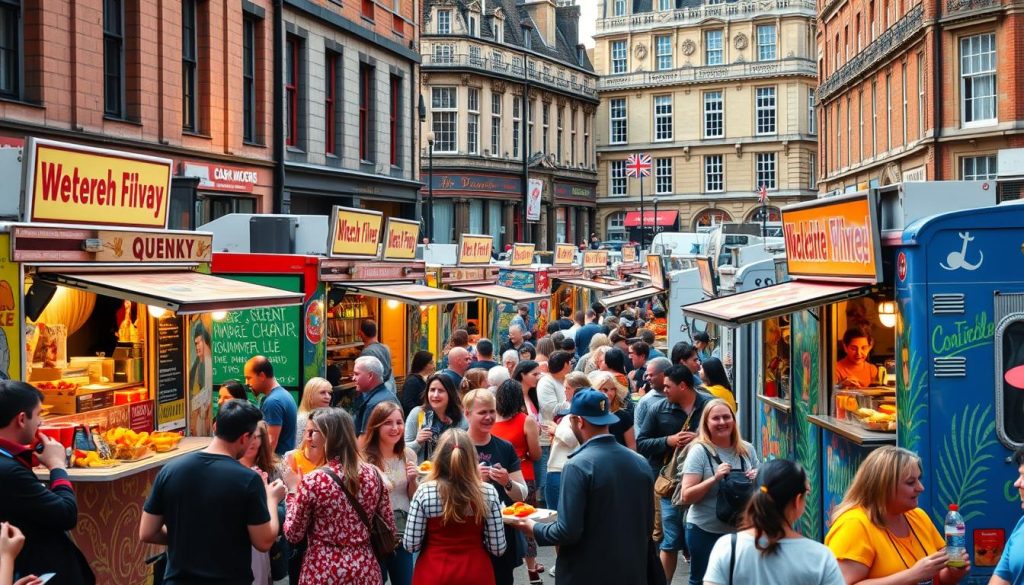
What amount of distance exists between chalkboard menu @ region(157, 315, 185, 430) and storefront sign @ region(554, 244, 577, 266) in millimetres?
20236

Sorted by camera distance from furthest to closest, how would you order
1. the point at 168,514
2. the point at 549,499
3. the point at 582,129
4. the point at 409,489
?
the point at 582,129 → the point at 549,499 → the point at 409,489 → the point at 168,514

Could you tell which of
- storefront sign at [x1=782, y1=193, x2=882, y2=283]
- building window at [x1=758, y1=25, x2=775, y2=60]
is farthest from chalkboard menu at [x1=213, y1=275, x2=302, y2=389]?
building window at [x1=758, y1=25, x2=775, y2=60]

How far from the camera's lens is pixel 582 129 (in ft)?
241

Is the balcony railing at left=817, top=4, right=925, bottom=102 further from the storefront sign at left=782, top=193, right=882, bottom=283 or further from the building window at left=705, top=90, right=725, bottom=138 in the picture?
the building window at left=705, top=90, right=725, bottom=138

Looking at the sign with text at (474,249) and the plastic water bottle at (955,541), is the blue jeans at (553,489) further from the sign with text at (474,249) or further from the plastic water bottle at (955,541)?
the sign with text at (474,249)

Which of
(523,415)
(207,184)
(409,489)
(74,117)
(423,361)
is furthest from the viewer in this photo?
(207,184)

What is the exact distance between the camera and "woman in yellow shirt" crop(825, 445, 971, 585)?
17.1ft

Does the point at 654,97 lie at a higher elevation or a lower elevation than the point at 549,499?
higher

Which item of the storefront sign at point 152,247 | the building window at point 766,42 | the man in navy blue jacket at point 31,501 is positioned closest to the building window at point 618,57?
the building window at point 766,42

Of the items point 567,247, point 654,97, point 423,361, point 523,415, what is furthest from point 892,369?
point 654,97

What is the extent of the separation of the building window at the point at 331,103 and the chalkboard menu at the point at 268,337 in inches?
574

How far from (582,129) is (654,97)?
305 inches

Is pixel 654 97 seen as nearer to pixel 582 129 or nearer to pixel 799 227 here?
pixel 582 129

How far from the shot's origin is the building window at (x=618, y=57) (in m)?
79.9
